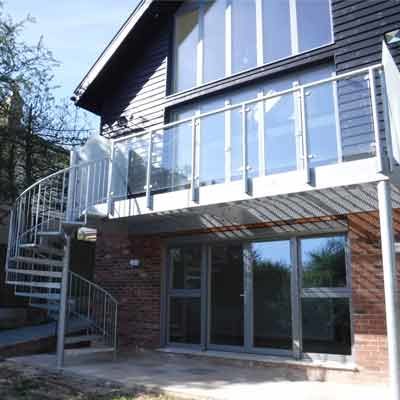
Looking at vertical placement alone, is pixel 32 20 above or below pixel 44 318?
above

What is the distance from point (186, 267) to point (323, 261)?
247 centimetres

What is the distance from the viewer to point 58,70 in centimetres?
1277

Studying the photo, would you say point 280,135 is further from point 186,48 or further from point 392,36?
point 186,48

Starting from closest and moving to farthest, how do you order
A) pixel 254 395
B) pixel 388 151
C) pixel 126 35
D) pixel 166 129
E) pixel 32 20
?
1. pixel 388 151
2. pixel 254 395
3. pixel 166 129
4. pixel 126 35
5. pixel 32 20

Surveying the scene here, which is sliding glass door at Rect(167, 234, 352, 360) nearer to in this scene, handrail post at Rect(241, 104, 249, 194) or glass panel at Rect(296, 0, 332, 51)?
handrail post at Rect(241, 104, 249, 194)

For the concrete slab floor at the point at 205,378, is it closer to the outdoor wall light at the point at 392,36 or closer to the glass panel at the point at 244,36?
the outdoor wall light at the point at 392,36

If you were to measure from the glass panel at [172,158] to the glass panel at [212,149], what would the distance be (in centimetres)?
21

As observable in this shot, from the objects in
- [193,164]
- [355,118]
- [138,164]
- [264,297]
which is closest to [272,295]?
[264,297]

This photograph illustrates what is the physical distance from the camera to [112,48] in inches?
389

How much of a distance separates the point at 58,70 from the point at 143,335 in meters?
8.19

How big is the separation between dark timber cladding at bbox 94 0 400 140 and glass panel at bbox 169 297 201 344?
3.53 metres

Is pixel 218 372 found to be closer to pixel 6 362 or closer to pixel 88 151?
pixel 6 362

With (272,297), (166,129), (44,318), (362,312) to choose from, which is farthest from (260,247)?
(44,318)

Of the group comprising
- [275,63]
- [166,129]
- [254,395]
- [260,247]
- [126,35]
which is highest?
[126,35]
